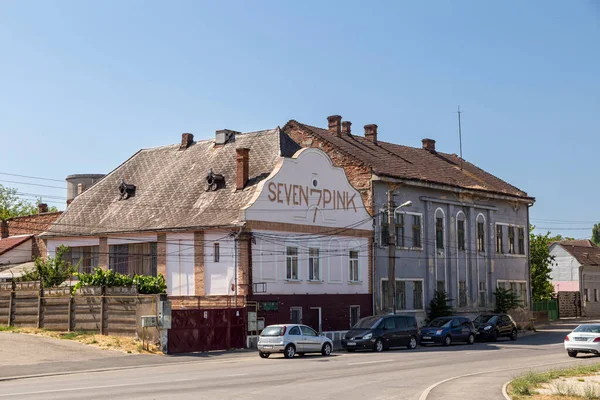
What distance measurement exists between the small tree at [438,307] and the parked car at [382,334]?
12004 millimetres

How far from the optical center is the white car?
102 ft

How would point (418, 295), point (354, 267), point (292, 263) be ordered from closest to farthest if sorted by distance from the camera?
point (292, 263)
point (354, 267)
point (418, 295)

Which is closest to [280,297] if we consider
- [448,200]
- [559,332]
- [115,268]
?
[115,268]

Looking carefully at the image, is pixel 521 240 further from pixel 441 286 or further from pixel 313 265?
pixel 313 265

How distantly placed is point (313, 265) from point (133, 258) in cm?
1010

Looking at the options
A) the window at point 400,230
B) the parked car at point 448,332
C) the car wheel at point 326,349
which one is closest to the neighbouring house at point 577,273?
the window at point 400,230

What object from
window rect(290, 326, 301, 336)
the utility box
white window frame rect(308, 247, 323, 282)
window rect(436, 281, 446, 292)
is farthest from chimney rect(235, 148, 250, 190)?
window rect(436, 281, 446, 292)

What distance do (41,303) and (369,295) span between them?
18.2m

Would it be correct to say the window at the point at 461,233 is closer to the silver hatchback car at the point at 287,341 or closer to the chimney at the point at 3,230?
the silver hatchback car at the point at 287,341

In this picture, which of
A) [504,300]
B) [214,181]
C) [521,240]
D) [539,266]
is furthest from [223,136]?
[539,266]

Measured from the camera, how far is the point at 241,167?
1737 inches

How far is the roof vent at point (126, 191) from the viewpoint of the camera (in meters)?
50.7

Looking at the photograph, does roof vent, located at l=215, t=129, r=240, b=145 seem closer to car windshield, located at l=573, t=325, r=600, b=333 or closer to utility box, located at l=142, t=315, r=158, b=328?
utility box, located at l=142, t=315, r=158, b=328

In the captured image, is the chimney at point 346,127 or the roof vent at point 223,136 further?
the chimney at point 346,127
